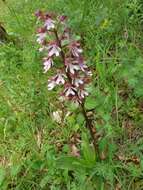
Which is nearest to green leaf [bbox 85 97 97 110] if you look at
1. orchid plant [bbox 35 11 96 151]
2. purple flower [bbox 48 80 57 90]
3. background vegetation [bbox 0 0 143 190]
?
background vegetation [bbox 0 0 143 190]

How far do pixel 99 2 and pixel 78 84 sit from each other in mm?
1620

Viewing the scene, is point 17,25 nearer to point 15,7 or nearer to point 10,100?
point 15,7

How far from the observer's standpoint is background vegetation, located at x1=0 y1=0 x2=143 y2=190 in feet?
8.34

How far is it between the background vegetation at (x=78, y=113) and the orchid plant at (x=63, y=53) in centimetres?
44

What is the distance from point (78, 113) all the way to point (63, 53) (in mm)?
839

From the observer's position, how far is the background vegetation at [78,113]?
8.34 feet

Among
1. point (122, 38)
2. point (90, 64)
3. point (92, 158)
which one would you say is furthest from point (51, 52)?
point (122, 38)

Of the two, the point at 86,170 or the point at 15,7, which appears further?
the point at 15,7

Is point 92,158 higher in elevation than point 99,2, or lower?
lower

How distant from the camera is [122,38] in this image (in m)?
3.37

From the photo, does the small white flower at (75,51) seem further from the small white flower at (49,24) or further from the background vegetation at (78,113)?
the background vegetation at (78,113)

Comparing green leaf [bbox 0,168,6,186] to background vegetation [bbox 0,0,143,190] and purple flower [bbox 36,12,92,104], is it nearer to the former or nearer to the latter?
background vegetation [bbox 0,0,143,190]

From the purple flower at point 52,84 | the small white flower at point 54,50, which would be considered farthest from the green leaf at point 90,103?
the small white flower at point 54,50

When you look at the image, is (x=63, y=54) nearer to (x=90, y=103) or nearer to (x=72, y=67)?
(x=72, y=67)
